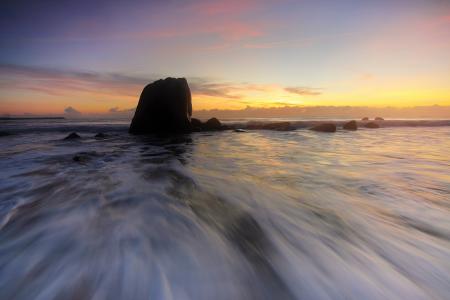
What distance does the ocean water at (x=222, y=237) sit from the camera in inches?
94.7

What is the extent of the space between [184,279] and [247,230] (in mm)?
1407

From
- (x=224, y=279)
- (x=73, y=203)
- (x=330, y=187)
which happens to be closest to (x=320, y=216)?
(x=330, y=187)

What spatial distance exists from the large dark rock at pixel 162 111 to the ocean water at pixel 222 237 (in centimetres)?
1534

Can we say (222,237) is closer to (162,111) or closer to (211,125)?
(162,111)

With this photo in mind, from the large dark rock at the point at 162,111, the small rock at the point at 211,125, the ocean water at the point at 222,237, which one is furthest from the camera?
the small rock at the point at 211,125

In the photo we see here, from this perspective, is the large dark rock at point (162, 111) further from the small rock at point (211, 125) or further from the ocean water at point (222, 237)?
the ocean water at point (222, 237)

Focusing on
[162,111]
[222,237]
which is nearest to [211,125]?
[162,111]

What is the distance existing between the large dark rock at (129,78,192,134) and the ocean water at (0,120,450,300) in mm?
15336

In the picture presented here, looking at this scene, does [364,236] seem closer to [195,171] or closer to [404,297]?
[404,297]

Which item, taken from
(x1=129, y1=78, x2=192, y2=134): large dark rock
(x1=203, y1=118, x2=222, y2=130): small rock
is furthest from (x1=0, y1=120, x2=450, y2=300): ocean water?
(x1=203, y1=118, x2=222, y2=130): small rock

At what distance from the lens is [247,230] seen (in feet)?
12.0

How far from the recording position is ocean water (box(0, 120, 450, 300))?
2.41 m

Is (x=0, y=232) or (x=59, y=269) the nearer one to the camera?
(x=59, y=269)

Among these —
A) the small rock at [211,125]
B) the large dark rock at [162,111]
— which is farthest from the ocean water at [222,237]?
the small rock at [211,125]
